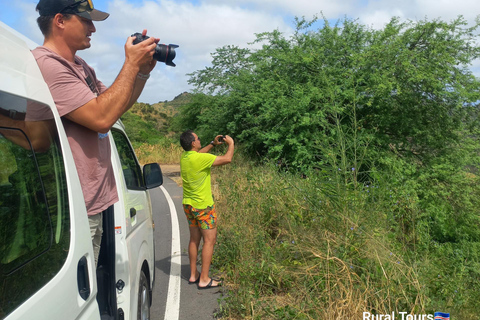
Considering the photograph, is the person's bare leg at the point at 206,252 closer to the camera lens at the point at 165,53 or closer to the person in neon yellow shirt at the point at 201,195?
the person in neon yellow shirt at the point at 201,195

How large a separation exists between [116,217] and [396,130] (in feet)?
31.7

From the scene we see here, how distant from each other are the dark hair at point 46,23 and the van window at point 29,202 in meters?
0.69

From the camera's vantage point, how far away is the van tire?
10.5 feet

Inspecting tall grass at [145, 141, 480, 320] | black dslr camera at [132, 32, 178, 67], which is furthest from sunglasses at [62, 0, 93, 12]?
tall grass at [145, 141, 480, 320]

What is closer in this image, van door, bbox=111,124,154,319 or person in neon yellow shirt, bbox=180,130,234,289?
van door, bbox=111,124,154,319

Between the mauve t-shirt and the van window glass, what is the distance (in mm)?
1247

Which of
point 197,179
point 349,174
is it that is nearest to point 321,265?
point 349,174

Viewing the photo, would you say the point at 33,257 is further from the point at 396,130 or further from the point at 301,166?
the point at 396,130

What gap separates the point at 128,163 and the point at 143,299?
134 centimetres

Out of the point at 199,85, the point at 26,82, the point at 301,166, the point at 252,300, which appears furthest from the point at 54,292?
the point at 199,85

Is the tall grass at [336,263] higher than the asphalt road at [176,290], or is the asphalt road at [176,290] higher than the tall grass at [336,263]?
the tall grass at [336,263]

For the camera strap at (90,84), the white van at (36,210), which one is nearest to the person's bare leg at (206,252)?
the camera strap at (90,84)

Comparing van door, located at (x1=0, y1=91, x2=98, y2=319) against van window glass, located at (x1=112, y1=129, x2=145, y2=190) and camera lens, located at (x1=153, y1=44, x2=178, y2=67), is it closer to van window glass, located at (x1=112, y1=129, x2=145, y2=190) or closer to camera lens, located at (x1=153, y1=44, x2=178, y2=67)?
camera lens, located at (x1=153, y1=44, x2=178, y2=67)

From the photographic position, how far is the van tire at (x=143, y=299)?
3214 millimetres
